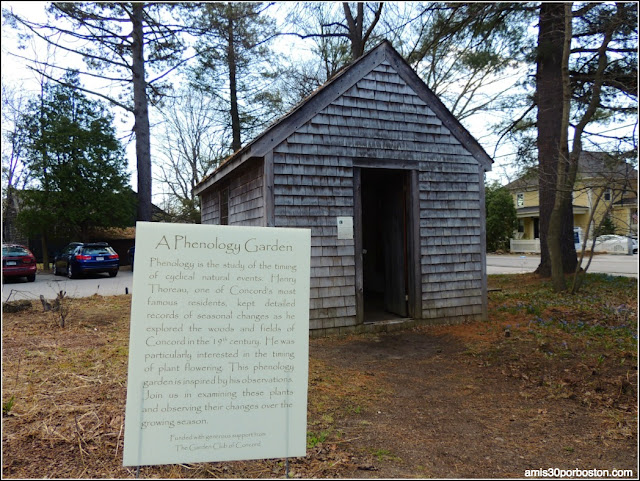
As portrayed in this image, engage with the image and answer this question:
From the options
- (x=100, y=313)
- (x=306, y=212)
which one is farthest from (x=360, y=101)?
(x=100, y=313)

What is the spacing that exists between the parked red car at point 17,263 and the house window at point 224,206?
10.9 metres

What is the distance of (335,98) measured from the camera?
7098 millimetres

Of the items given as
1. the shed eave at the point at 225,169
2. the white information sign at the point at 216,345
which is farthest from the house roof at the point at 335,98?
the white information sign at the point at 216,345

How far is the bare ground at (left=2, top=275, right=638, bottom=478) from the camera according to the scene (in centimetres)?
304

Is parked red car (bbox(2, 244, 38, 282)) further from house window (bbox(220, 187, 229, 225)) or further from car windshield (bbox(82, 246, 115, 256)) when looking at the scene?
house window (bbox(220, 187, 229, 225))

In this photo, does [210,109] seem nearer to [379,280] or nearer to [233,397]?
[379,280]

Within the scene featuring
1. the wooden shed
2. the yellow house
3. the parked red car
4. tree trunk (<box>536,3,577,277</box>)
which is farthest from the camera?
the parked red car

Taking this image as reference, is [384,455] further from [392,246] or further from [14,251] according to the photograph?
[14,251]

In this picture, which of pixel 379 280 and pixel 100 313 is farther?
pixel 379 280

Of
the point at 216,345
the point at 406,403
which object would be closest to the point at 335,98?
the point at 406,403

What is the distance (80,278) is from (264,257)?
18121 millimetres

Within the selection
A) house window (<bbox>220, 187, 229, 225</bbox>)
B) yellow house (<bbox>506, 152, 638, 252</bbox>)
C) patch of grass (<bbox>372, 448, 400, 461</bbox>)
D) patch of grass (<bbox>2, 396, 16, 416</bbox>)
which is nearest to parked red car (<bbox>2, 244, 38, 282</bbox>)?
house window (<bbox>220, 187, 229, 225</bbox>)

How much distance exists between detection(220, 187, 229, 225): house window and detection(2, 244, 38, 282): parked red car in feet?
35.7

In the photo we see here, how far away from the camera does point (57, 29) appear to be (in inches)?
513
